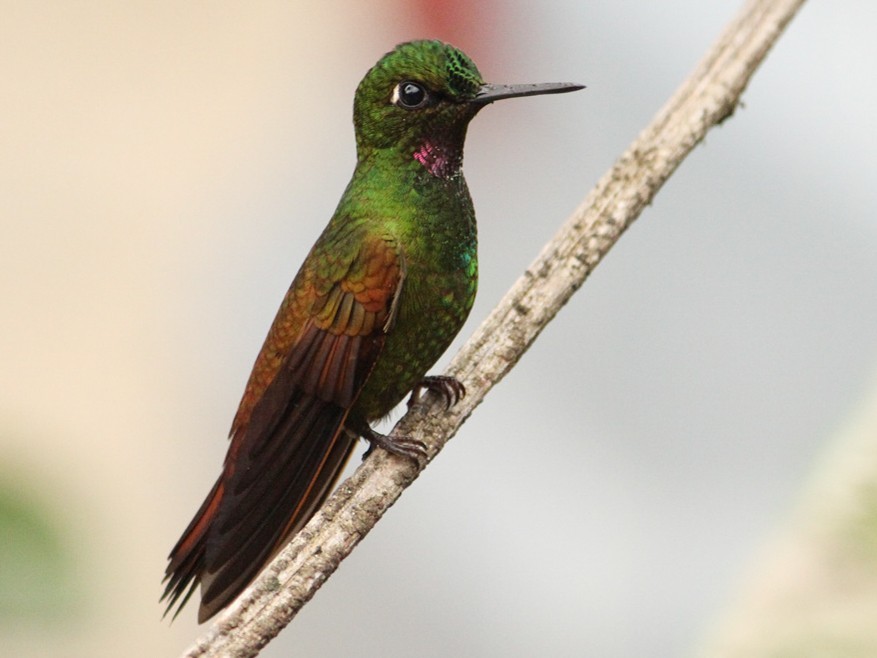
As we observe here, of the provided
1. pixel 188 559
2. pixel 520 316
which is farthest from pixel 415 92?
pixel 188 559

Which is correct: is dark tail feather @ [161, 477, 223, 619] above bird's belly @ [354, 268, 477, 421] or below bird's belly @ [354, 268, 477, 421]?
below

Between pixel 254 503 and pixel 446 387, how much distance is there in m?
0.41

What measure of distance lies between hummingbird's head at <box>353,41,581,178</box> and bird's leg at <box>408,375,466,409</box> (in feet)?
1.22

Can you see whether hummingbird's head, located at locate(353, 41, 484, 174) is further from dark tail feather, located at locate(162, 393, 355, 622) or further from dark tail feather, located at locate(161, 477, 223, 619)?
dark tail feather, located at locate(161, 477, 223, 619)

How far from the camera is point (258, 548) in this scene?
61.0 inches

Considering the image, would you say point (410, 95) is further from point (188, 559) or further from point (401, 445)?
point (188, 559)

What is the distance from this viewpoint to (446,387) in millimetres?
1753

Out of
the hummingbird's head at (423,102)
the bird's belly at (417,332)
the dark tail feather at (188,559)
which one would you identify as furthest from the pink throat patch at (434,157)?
the dark tail feather at (188,559)

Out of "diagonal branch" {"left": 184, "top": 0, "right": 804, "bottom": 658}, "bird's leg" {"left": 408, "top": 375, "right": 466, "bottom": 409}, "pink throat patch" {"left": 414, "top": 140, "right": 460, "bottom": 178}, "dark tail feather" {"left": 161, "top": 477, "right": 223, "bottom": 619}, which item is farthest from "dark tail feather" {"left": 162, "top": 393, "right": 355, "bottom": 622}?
"pink throat patch" {"left": 414, "top": 140, "right": 460, "bottom": 178}

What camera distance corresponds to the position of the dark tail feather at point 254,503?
59.6 inches

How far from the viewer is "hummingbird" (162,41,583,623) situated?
1.55 metres

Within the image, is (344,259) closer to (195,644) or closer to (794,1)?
(195,644)

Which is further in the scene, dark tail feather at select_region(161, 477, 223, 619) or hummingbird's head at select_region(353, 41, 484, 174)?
hummingbird's head at select_region(353, 41, 484, 174)

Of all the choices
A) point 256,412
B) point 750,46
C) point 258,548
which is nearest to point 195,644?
point 258,548
